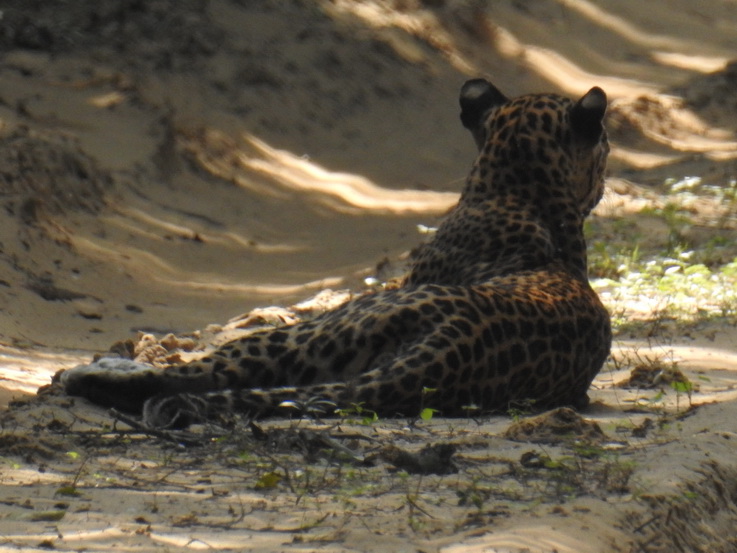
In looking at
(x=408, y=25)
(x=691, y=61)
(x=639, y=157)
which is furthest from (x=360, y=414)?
(x=691, y=61)

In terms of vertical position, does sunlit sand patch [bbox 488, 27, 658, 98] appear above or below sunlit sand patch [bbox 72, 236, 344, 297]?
above

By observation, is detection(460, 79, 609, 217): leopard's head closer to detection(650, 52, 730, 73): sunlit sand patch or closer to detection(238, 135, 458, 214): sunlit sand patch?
detection(238, 135, 458, 214): sunlit sand patch

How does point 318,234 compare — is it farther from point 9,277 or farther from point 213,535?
point 213,535

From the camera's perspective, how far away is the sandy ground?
10.6ft

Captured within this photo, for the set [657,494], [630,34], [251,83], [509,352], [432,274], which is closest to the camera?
[657,494]

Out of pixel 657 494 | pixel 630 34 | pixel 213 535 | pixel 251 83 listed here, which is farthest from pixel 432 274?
pixel 630 34

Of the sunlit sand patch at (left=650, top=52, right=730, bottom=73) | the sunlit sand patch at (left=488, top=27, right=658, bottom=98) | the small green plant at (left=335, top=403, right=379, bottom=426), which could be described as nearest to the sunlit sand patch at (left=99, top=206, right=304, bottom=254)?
the sunlit sand patch at (left=488, top=27, right=658, bottom=98)

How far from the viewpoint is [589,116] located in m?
6.50

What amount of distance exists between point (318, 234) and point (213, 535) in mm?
8073

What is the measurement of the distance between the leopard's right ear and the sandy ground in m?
1.43

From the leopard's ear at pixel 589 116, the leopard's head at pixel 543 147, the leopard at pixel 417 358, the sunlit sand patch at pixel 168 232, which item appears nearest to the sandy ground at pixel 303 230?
the sunlit sand patch at pixel 168 232

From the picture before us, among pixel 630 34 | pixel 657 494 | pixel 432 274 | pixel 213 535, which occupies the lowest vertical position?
pixel 213 535

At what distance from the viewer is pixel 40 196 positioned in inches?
393

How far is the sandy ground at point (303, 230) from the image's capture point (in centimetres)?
322
